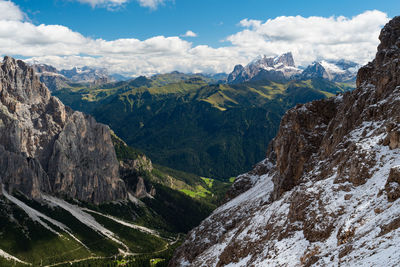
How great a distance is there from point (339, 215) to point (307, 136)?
59.6 meters

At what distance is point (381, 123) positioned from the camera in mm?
79000

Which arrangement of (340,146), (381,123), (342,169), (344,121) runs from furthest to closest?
(344,121)
(340,146)
(381,123)
(342,169)

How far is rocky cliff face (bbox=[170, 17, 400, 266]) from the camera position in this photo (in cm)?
5291

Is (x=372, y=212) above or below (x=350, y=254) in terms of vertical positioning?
above

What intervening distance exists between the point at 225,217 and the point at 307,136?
54.8m

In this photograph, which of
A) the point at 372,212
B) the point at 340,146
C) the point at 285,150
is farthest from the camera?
the point at 285,150

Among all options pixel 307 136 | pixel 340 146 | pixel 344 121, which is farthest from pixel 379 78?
pixel 307 136

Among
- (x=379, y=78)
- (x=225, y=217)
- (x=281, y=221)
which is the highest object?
(x=379, y=78)

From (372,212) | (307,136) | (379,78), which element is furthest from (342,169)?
(307,136)

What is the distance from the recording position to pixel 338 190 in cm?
6994

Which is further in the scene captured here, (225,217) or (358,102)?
(225,217)

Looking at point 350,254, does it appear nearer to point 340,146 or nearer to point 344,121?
point 340,146

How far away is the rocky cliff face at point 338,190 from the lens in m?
52.9

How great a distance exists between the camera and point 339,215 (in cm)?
6316
